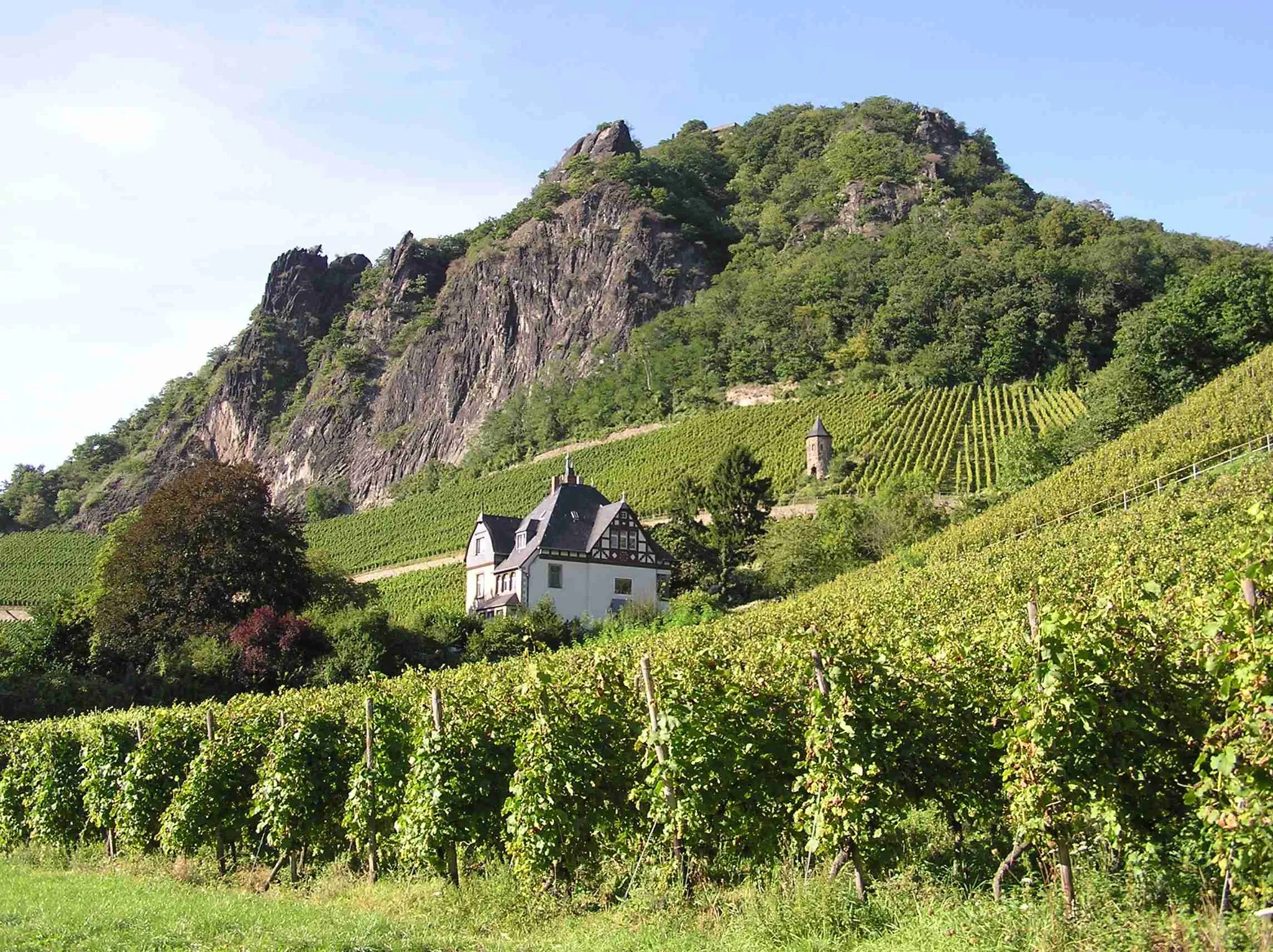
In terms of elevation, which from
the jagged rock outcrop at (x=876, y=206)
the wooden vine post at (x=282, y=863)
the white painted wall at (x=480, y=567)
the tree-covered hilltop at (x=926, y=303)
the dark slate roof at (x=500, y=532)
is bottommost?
the wooden vine post at (x=282, y=863)

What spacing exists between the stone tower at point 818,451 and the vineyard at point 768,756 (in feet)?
163

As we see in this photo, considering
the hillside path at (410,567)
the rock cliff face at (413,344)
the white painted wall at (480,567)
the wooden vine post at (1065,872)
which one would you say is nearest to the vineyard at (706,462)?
the hillside path at (410,567)

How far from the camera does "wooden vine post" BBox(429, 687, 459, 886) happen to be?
442 inches

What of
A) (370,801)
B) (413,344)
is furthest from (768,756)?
(413,344)

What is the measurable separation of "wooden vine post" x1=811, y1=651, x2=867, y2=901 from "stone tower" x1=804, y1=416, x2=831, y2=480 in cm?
5997

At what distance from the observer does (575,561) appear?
51938 millimetres

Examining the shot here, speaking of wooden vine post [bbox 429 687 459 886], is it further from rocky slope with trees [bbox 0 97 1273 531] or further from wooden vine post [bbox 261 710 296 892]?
rocky slope with trees [bbox 0 97 1273 531]

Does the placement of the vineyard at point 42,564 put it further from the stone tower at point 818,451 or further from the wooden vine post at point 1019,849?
the wooden vine post at point 1019,849

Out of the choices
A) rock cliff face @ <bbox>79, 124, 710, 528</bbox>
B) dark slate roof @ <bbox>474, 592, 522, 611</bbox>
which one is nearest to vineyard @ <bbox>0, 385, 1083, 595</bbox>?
dark slate roof @ <bbox>474, 592, 522, 611</bbox>

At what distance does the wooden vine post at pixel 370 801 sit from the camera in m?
12.4

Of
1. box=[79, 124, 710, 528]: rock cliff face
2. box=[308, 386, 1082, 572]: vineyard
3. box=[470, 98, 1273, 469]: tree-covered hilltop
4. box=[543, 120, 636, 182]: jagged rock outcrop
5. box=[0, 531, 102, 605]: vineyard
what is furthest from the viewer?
box=[543, 120, 636, 182]: jagged rock outcrop

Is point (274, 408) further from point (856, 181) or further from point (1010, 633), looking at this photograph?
point (1010, 633)

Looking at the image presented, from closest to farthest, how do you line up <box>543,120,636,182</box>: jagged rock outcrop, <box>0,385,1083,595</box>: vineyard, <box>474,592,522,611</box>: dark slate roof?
<box>474,592,522,611</box>: dark slate roof < <box>0,385,1083,595</box>: vineyard < <box>543,120,636,182</box>: jagged rock outcrop

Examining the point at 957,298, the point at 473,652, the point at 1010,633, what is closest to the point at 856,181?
the point at 957,298
